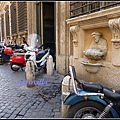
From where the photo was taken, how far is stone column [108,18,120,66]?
3777mm

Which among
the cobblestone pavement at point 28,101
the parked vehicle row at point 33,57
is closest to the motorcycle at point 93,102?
the cobblestone pavement at point 28,101

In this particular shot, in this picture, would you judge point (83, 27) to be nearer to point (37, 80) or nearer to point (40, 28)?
point (37, 80)

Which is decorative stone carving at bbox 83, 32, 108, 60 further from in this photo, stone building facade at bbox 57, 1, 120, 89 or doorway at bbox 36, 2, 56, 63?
doorway at bbox 36, 2, 56, 63

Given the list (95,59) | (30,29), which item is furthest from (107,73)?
(30,29)

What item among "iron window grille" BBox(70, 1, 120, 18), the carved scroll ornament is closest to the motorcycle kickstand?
the carved scroll ornament

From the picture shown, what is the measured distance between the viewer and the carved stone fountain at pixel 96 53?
4.42m

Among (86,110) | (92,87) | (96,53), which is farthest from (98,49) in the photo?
(86,110)

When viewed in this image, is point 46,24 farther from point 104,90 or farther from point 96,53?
point 104,90

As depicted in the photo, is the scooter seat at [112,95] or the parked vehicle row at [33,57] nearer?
the scooter seat at [112,95]

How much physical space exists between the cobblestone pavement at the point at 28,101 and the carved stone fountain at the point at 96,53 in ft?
3.88

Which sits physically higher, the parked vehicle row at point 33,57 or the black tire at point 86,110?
the parked vehicle row at point 33,57

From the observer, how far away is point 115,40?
3.91m

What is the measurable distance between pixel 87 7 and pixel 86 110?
11.6 feet

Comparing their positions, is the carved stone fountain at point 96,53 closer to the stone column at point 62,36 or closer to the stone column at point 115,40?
the stone column at point 115,40
